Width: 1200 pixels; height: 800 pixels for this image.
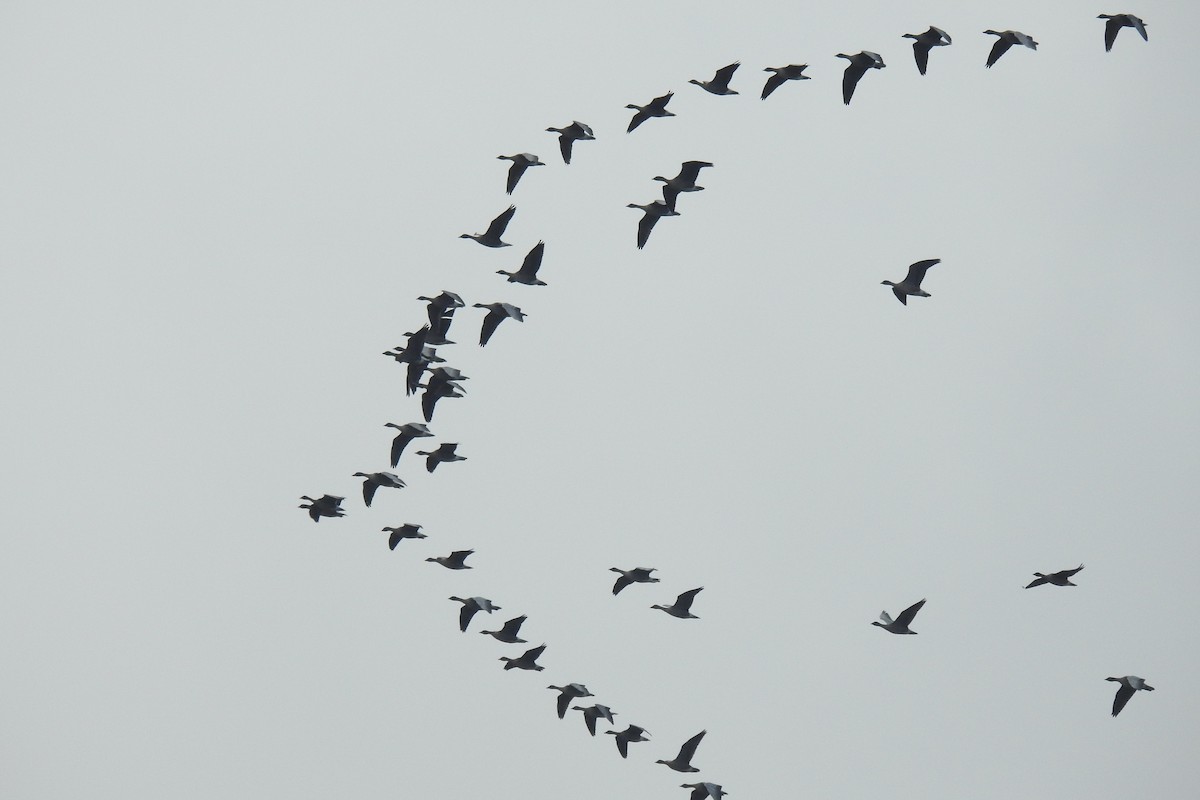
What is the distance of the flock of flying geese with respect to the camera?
115ft

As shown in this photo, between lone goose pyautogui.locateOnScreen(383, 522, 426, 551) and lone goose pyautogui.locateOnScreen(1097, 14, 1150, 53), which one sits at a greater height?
lone goose pyautogui.locateOnScreen(1097, 14, 1150, 53)

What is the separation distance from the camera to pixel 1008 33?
3431 centimetres

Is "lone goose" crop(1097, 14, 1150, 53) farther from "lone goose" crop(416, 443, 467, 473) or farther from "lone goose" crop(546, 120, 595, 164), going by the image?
"lone goose" crop(416, 443, 467, 473)

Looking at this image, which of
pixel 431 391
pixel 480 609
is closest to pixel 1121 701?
pixel 480 609

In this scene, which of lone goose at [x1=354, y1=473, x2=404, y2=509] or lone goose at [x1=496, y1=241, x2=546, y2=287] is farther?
lone goose at [x1=354, y1=473, x2=404, y2=509]

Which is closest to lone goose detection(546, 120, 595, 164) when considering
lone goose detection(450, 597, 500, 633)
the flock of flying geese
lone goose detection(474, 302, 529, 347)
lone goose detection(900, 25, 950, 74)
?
the flock of flying geese

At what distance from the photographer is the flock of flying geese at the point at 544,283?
3506 cm

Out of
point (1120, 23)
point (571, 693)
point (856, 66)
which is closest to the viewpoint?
point (1120, 23)

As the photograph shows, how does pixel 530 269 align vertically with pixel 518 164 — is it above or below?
below

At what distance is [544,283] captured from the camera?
3712 cm

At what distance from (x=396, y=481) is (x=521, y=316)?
235 inches

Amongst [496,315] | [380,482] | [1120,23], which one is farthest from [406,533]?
[1120,23]

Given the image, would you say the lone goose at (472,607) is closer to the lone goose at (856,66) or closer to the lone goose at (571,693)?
the lone goose at (571,693)

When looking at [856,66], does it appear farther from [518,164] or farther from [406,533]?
[406,533]
